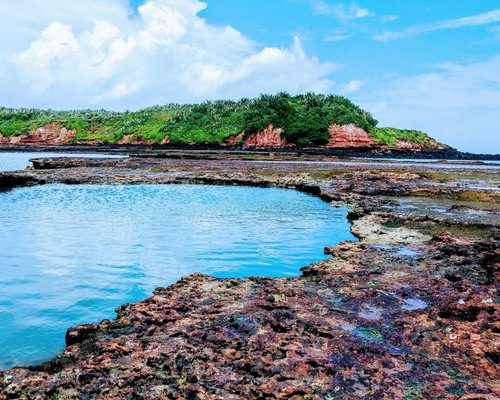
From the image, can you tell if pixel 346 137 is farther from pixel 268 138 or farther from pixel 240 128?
pixel 240 128

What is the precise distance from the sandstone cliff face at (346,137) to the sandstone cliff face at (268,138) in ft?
26.9

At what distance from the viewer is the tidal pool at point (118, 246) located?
9623 millimetres

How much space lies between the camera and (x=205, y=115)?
93.4 metres

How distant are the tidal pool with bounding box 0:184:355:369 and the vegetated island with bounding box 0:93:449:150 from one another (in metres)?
56.9

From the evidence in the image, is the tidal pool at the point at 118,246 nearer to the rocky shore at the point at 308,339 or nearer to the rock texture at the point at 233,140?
the rocky shore at the point at 308,339

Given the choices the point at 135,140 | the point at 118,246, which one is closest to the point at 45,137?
the point at 135,140

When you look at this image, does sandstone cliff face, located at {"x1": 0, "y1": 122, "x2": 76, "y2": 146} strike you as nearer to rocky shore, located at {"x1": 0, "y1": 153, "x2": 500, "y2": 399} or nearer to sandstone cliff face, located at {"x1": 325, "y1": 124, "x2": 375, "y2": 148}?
sandstone cliff face, located at {"x1": 325, "y1": 124, "x2": 375, "y2": 148}

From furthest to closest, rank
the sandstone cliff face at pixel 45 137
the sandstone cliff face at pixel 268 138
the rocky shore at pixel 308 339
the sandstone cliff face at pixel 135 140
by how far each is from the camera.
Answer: the sandstone cliff face at pixel 45 137 < the sandstone cliff face at pixel 135 140 < the sandstone cliff face at pixel 268 138 < the rocky shore at pixel 308 339

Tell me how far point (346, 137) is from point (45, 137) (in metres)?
58.6

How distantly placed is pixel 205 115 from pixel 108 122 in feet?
72.9

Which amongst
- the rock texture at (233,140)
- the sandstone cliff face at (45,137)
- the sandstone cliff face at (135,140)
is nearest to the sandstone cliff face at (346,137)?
the rock texture at (233,140)

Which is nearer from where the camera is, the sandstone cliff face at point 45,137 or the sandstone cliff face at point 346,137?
the sandstone cliff face at point 346,137

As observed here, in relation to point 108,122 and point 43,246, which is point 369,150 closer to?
point 108,122

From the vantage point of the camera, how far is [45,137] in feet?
309
